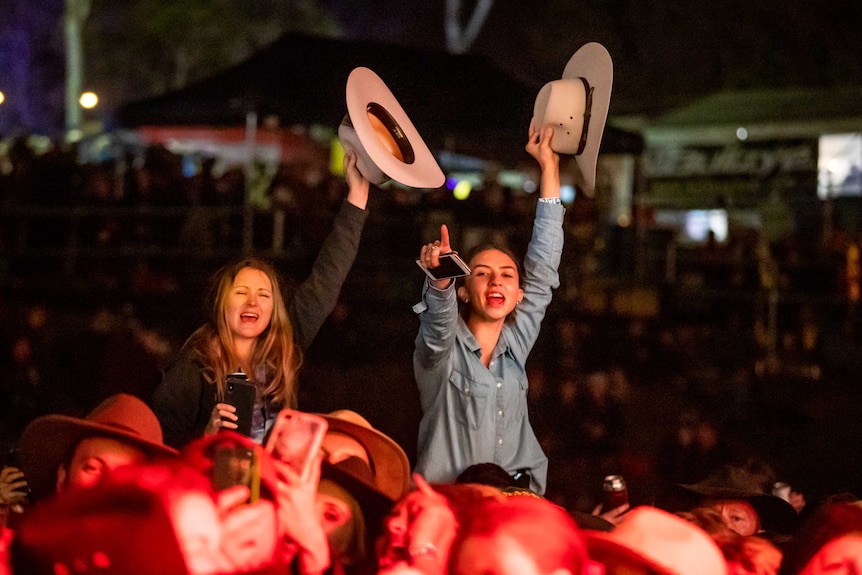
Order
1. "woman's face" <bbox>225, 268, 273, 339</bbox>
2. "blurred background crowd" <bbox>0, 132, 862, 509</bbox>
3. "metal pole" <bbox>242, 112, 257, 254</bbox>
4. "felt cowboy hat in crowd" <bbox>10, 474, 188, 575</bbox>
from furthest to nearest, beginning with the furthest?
"metal pole" <bbox>242, 112, 257, 254</bbox>, "blurred background crowd" <bbox>0, 132, 862, 509</bbox>, "woman's face" <bbox>225, 268, 273, 339</bbox>, "felt cowboy hat in crowd" <bbox>10, 474, 188, 575</bbox>

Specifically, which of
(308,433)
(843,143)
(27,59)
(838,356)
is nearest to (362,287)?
(838,356)

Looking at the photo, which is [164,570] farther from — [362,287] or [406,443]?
[362,287]

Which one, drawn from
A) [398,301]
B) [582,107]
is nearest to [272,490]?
[582,107]

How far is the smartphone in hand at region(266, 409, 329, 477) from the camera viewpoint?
2018mm

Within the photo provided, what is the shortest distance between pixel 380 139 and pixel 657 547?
1.67 meters

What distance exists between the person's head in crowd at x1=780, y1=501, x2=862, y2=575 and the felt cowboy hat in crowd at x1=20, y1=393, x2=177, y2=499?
1.30 m

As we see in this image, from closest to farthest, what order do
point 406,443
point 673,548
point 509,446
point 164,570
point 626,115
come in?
point 164,570, point 673,548, point 509,446, point 406,443, point 626,115

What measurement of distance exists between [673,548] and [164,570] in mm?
941

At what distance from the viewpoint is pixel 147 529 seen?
171cm

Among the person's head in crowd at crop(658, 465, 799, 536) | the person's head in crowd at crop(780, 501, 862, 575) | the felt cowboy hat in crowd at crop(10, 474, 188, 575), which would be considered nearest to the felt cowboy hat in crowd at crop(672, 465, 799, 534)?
the person's head in crowd at crop(658, 465, 799, 536)

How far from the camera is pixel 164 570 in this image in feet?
5.60

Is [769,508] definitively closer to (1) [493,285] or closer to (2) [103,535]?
(1) [493,285]

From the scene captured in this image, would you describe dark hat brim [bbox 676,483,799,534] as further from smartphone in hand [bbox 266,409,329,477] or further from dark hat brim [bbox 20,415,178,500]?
dark hat brim [bbox 20,415,178,500]

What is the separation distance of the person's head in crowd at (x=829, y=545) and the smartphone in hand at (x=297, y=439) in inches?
40.0
